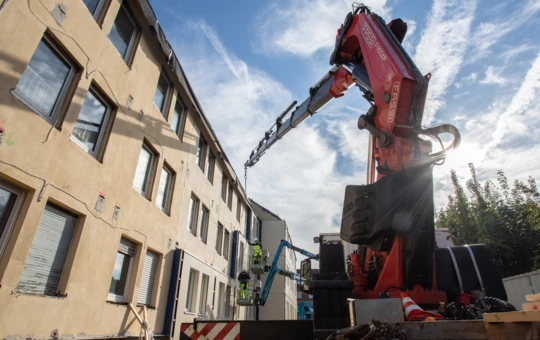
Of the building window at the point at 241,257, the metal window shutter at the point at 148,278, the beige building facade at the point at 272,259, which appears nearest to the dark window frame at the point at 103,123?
the metal window shutter at the point at 148,278

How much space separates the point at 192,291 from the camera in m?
11.3

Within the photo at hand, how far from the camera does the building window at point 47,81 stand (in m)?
4.91

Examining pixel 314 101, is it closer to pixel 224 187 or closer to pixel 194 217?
pixel 194 217

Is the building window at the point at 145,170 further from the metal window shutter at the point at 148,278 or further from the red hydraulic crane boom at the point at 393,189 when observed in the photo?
the red hydraulic crane boom at the point at 393,189

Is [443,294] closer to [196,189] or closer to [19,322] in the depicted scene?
[19,322]

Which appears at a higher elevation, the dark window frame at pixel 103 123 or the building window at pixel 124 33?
the building window at pixel 124 33

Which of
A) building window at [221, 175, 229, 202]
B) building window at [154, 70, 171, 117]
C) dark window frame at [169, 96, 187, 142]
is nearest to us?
building window at [154, 70, 171, 117]

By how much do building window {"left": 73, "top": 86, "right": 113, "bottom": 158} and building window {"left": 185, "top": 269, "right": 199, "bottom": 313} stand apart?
6.34 meters

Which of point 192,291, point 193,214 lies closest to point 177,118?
point 193,214

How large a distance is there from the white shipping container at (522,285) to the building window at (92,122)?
1749 cm

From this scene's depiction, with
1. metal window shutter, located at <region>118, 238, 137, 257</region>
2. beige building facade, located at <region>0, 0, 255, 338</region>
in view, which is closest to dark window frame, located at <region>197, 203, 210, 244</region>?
beige building facade, located at <region>0, 0, 255, 338</region>

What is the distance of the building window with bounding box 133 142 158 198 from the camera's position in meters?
8.12

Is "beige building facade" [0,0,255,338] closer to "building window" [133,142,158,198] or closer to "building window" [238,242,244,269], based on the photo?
"building window" [133,142,158,198]

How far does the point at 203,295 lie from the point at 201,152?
5799mm
